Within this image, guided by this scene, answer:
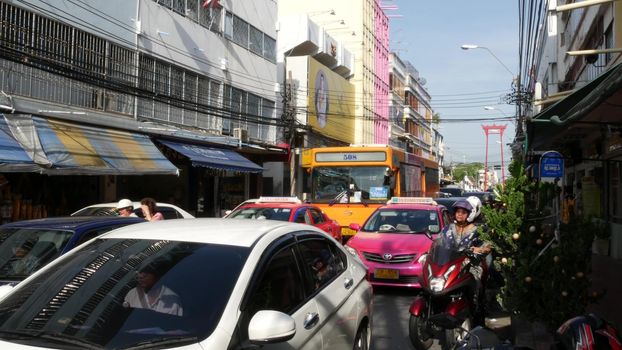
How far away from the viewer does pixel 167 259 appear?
3402 millimetres

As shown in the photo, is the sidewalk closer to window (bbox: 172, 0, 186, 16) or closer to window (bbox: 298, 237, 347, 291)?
window (bbox: 298, 237, 347, 291)

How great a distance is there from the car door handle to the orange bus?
11278 millimetres

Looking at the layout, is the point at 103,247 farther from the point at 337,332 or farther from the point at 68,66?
the point at 68,66

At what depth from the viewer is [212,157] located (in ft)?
60.2

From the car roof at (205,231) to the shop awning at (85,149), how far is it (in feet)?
26.8

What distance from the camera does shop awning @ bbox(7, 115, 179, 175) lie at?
37.5 ft

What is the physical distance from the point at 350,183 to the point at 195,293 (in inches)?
508

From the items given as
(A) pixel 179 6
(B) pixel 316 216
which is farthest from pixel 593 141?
(A) pixel 179 6

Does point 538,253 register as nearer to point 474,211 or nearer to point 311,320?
point 474,211

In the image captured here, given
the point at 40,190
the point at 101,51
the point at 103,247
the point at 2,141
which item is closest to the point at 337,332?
the point at 103,247

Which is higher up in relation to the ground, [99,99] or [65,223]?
[99,99]

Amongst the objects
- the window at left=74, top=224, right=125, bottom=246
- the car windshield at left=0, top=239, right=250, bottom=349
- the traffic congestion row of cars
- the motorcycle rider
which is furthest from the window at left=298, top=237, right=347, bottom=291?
the window at left=74, top=224, right=125, bottom=246

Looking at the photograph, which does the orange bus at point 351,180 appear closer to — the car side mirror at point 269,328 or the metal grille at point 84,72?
the metal grille at point 84,72

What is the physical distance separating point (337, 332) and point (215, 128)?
18.4m
